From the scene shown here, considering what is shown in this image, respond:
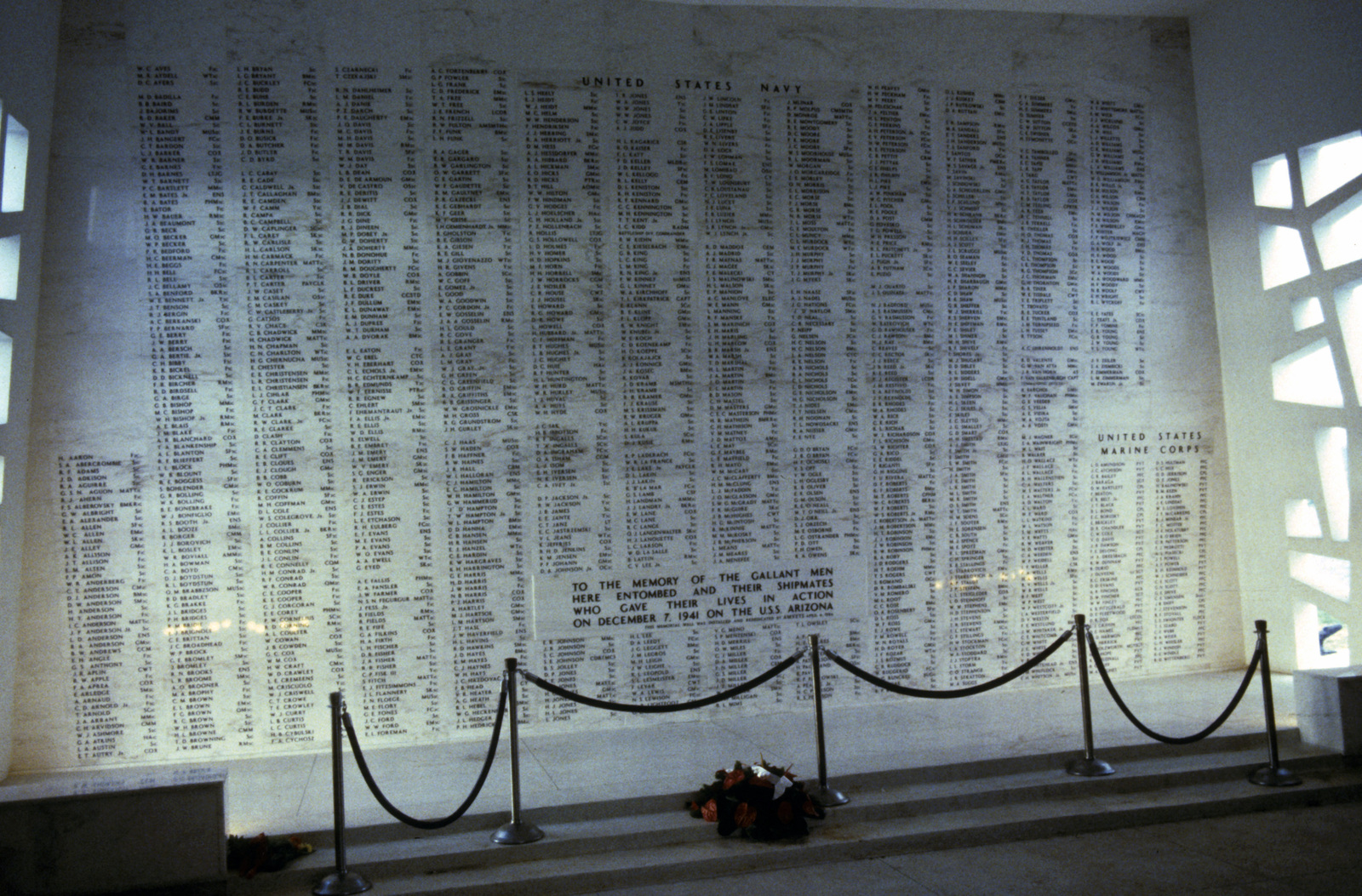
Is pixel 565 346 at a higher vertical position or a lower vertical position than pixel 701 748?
higher

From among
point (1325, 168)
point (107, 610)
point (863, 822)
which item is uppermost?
point (1325, 168)

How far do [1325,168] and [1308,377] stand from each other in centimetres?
152

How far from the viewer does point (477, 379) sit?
7.07 meters

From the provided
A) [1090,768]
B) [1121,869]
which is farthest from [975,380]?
[1121,869]

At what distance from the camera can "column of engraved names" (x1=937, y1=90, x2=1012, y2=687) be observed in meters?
7.81

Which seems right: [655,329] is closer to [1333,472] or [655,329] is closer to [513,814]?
[513,814]

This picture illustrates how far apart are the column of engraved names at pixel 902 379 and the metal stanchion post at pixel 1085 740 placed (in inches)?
61.5

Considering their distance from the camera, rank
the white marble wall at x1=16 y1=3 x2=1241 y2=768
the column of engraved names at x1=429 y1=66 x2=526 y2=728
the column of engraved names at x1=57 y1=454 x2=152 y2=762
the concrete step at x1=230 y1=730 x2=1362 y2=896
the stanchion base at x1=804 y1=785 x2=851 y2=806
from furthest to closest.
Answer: the column of engraved names at x1=429 y1=66 x2=526 y2=728 < the white marble wall at x1=16 y1=3 x2=1241 y2=768 < the column of engraved names at x1=57 y1=454 x2=152 y2=762 < the stanchion base at x1=804 y1=785 x2=851 y2=806 < the concrete step at x1=230 y1=730 x2=1362 y2=896

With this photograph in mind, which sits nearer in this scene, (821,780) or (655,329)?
(821,780)

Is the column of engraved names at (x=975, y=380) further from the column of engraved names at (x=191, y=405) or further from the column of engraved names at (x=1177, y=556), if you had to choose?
the column of engraved names at (x=191, y=405)

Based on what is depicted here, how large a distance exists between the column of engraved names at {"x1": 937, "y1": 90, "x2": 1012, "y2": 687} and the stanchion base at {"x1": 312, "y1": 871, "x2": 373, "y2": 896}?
4.55 metres

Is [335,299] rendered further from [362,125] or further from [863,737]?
[863,737]

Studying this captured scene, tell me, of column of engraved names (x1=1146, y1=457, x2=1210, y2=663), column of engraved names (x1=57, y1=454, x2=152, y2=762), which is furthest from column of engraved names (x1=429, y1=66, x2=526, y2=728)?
column of engraved names (x1=1146, y1=457, x2=1210, y2=663)

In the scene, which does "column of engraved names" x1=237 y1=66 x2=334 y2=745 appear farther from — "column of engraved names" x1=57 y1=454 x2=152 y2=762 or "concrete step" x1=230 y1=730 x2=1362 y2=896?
"concrete step" x1=230 y1=730 x2=1362 y2=896
